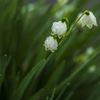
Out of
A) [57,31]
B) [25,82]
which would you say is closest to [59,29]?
[57,31]

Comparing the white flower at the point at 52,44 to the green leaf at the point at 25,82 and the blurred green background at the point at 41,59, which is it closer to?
the green leaf at the point at 25,82

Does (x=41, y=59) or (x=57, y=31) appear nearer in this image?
(x=57, y=31)

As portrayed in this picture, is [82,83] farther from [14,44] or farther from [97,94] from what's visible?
[14,44]

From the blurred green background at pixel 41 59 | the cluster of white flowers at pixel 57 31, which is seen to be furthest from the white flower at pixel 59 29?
the blurred green background at pixel 41 59

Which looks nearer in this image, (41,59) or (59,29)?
(59,29)

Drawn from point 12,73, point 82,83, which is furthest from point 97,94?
point 12,73

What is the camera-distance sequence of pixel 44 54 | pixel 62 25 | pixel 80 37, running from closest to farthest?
pixel 62 25
pixel 44 54
pixel 80 37

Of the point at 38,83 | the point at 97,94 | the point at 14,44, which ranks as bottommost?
the point at 97,94

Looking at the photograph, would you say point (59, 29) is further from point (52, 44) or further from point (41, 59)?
point (41, 59)

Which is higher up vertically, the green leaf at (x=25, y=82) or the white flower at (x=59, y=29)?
the white flower at (x=59, y=29)

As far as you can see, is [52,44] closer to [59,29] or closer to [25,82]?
[59,29]

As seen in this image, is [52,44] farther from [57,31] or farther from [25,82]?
[25,82]
